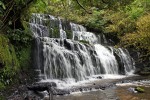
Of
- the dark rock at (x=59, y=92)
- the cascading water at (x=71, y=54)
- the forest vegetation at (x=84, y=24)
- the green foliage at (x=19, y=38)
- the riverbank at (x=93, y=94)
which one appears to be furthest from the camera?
the cascading water at (x=71, y=54)

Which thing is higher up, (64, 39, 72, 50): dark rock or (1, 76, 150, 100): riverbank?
(64, 39, 72, 50): dark rock

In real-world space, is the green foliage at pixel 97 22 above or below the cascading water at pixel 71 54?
above

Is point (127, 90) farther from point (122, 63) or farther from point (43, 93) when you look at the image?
point (122, 63)

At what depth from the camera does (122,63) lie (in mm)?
21422

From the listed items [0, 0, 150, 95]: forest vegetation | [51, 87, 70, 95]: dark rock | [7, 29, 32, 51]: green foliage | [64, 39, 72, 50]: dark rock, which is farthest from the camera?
[64, 39, 72, 50]: dark rock

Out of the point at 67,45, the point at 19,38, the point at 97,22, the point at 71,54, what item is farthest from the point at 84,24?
the point at 19,38

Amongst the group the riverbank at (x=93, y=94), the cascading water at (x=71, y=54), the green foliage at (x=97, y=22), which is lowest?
the riverbank at (x=93, y=94)

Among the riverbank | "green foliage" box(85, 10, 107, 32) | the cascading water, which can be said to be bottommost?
the riverbank

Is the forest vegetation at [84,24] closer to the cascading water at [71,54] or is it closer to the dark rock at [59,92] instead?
the cascading water at [71,54]

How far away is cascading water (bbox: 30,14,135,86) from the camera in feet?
56.2

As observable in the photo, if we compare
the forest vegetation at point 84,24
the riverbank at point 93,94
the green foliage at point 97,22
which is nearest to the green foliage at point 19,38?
the forest vegetation at point 84,24

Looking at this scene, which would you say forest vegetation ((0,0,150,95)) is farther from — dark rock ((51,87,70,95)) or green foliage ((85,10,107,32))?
dark rock ((51,87,70,95))

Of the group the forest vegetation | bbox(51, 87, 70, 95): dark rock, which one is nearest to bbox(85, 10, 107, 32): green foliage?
the forest vegetation

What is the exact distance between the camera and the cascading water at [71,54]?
1713 cm
